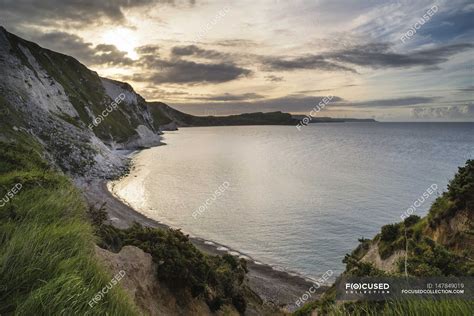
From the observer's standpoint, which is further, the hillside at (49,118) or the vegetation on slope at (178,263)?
the hillside at (49,118)

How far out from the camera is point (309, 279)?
28.1m

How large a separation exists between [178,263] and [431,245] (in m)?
9.15

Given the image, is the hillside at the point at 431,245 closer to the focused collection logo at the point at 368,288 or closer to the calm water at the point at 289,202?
the focused collection logo at the point at 368,288

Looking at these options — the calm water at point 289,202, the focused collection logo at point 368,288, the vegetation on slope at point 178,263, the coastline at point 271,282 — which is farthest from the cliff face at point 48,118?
the focused collection logo at point 368,288

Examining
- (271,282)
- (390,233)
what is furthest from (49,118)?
(390,233)

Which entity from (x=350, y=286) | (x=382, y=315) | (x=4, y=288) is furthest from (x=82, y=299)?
(x=350, y=286)

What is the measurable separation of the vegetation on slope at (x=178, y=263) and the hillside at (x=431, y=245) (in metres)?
3.49

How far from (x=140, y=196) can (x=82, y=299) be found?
55147 mm

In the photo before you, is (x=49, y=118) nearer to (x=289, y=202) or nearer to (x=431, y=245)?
(x=289, y=202)

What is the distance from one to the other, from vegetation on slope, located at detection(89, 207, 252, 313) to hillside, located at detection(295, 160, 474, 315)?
349cm

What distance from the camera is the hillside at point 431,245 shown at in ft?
31.0

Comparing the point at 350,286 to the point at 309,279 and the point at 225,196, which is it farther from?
the point at 225,196

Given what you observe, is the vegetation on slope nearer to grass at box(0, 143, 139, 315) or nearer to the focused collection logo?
grass at box(0, 143, 139, 315)

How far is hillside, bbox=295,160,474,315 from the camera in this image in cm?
944
